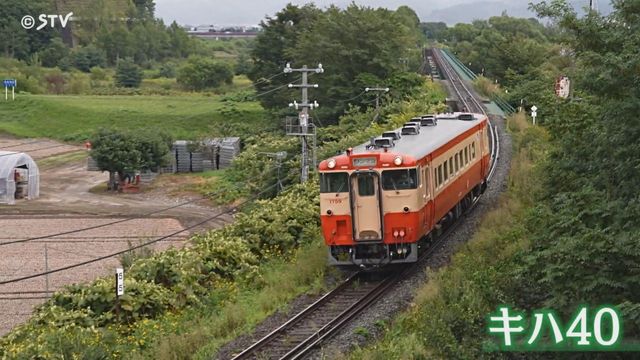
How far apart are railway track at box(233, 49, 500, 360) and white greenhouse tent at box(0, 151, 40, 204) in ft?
101

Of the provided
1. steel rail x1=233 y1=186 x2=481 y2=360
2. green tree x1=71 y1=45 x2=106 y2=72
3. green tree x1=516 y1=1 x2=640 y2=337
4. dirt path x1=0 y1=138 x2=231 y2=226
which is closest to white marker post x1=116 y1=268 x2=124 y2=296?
steel rail x1=233 y1=186 x2=481 y2=360

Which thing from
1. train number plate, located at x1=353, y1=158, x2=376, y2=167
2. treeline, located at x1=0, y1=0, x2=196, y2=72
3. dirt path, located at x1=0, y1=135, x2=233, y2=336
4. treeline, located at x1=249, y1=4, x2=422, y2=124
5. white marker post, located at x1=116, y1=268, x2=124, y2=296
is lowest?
dirt path, located at x1=0, y1=135, x2=233, y2=336

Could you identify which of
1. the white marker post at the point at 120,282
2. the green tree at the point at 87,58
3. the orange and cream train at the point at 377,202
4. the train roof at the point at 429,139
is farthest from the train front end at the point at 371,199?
the green tree at the point at 87,58

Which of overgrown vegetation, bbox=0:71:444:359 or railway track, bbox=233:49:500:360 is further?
overgrown vegetation, bbox=0:71:444:359

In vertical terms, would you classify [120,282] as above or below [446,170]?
below

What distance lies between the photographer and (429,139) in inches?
788

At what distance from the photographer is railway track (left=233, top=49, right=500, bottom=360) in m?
14.1

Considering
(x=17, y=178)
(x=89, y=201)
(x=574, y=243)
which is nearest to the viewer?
(x=574, y=243)

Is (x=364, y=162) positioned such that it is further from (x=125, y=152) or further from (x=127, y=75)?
(x=127, y=75)

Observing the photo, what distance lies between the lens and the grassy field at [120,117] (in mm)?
66812

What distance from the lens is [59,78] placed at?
94500mm

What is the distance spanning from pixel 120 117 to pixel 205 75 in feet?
77.8

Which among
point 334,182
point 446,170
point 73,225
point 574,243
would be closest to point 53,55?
point 73,225

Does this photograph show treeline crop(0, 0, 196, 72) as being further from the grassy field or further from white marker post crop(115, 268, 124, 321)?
white marker post crop(115, 268, 124, 321)
